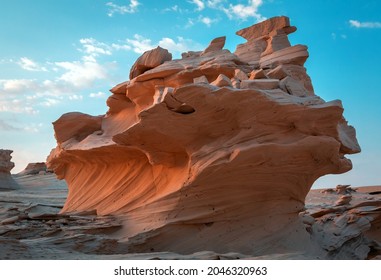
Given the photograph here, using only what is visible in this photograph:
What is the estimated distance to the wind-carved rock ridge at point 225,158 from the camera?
4.73 metres

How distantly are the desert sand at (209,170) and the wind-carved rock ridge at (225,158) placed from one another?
0.01 meters

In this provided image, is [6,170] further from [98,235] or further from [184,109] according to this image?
[184,109]

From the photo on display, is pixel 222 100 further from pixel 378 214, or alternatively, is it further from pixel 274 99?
pixel 378 214

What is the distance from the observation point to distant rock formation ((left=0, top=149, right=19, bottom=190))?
12.4 meters

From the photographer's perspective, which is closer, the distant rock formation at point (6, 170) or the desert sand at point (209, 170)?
the desert sand at point (209, 170)

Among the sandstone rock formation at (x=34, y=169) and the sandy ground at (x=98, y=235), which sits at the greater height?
the sandstone rock formation at (x=34, y=169)

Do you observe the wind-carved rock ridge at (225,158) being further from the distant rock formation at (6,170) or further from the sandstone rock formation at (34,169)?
the sandstone rock formation at (34,169)

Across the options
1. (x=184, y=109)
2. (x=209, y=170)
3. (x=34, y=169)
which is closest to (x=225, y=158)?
(x=209, y=170)

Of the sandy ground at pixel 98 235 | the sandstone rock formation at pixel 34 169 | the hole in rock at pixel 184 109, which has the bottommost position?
the sandy ground at pixel 98 235

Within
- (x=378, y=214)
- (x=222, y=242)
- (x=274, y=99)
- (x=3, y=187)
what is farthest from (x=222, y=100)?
(x=3, y=187)

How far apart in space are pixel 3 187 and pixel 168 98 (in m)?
9.43

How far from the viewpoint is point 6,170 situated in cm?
1263

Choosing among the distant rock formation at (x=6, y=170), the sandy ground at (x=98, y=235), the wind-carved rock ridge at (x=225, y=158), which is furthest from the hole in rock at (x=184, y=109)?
the distant rock formation at (x=6, y=170)

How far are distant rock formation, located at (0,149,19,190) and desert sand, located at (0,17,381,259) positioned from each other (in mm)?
6716
